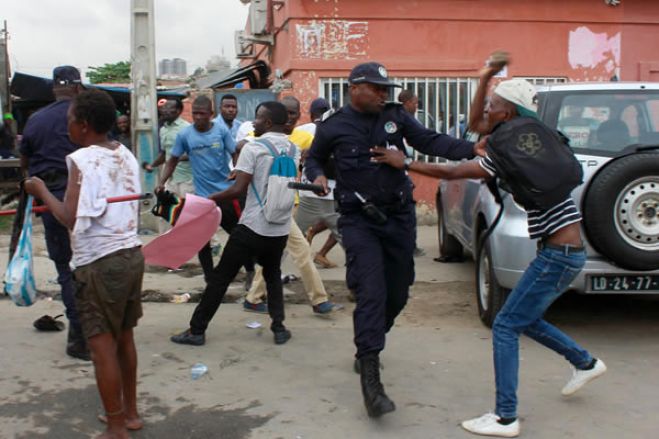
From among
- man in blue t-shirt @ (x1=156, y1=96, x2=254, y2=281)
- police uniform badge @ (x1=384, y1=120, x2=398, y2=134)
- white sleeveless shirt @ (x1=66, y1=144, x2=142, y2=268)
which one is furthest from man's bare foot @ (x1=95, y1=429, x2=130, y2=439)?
man in blue t-shirt @ (x1=156, y1=96, x2=254, y2=281)

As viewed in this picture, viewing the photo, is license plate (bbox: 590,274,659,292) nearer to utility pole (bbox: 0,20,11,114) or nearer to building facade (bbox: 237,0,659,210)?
building facade (bbox: 237,0,659,210)

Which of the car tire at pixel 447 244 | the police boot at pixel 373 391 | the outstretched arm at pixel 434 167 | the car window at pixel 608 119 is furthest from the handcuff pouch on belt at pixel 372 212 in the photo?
the car tire at pixel 447 244

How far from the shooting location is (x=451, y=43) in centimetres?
1144

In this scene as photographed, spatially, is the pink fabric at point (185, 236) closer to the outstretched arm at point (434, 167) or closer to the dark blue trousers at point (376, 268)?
the dark blue trousers at point (376, 268)

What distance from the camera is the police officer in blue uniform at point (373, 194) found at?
162 inches

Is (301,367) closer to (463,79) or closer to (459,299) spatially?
(459,299)

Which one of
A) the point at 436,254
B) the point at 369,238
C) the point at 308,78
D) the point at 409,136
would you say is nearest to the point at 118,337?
the point at 369,238

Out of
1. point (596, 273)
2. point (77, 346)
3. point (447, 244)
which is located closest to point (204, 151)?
point (77, 346)

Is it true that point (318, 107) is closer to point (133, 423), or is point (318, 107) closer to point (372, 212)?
point (372, 212)

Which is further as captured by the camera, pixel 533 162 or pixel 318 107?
pixel 318 107

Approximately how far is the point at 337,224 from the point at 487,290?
1798mm

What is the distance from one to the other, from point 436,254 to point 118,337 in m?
5.88

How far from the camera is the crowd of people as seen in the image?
142 inches

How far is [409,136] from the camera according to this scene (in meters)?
4.38
